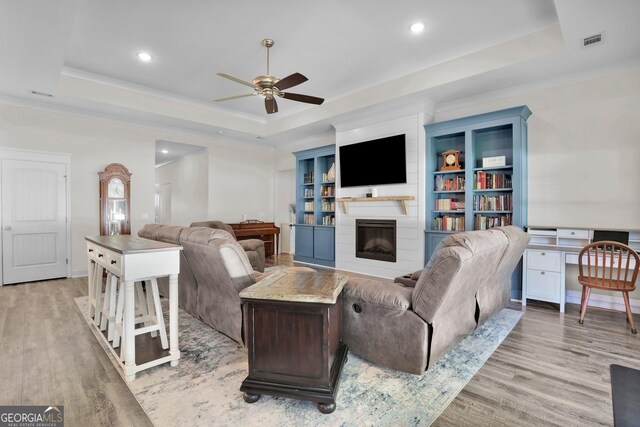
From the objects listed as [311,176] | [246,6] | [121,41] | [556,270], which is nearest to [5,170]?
[121,41]

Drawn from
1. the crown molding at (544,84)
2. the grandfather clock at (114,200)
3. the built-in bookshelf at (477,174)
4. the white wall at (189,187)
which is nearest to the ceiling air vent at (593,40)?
the crown molding at (544,84)

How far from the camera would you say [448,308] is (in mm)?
2148

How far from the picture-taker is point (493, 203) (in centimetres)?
438

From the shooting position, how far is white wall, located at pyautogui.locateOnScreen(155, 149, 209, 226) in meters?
7.39

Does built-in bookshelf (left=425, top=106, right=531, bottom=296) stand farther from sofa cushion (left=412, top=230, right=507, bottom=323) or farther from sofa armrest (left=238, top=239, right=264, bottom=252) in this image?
sofa armrest (left=238, top=239, right=264, bottom=252)

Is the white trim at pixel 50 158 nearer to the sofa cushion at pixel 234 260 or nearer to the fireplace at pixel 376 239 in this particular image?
the sofa cushion at pixel 234 260

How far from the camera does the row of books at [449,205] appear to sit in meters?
4.80

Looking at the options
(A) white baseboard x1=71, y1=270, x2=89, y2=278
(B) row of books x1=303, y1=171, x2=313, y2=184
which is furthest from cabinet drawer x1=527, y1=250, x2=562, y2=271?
(A) white baseboard x1=71, y1=270, x2=89, y2=278

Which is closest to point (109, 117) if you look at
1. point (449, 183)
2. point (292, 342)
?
point (292, 342)

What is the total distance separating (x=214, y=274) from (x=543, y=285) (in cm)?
371

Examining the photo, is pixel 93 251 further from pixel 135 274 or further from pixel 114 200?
pixel 114 200

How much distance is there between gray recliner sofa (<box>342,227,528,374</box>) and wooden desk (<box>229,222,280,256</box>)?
5.00 metres

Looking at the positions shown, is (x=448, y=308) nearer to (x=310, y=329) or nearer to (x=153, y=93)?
(x=310, y=329)

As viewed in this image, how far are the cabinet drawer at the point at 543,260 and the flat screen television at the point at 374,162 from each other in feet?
6.73
